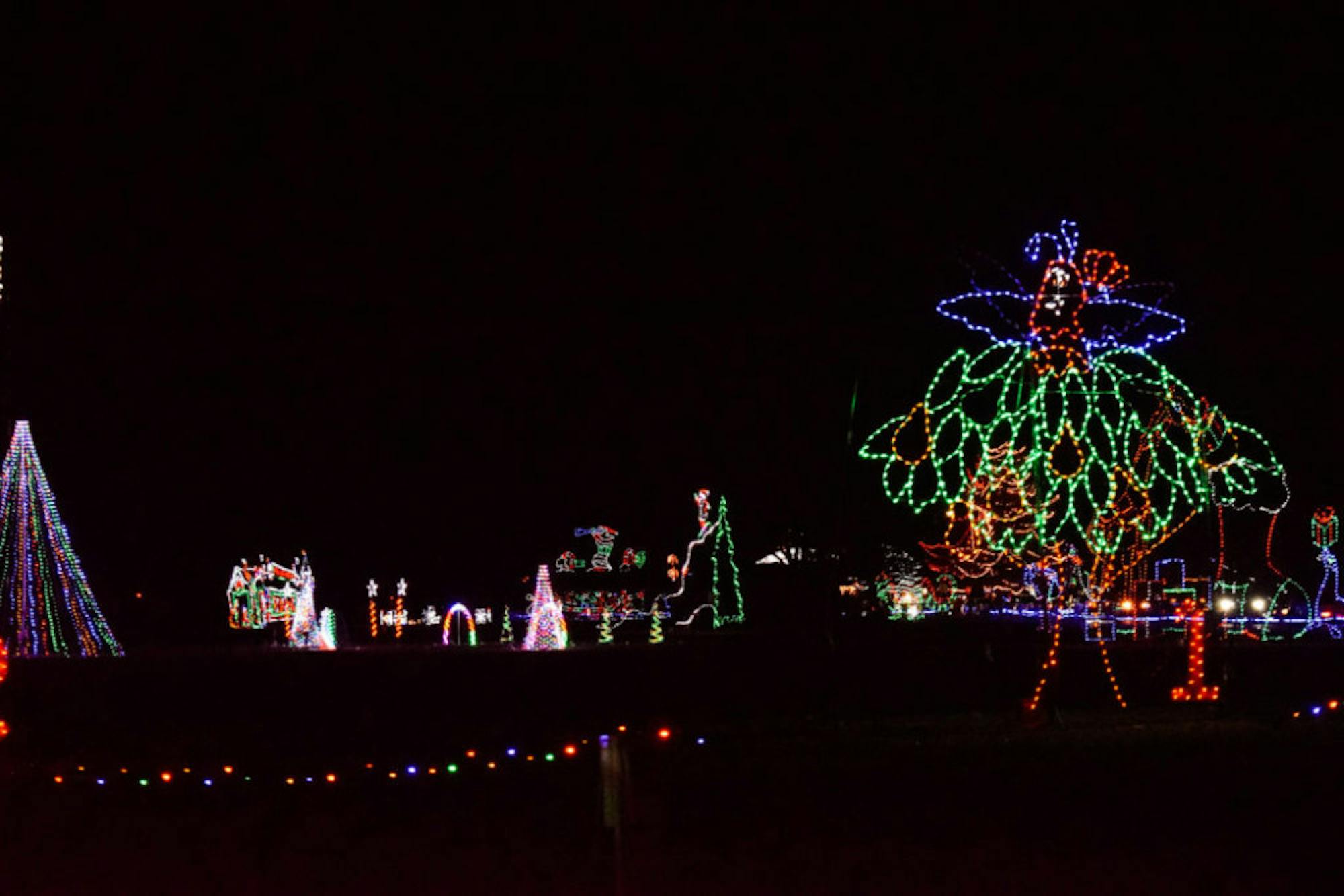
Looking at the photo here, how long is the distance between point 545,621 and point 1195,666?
17.1 meters

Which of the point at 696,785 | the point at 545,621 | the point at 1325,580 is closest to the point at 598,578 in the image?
the point at 545,621

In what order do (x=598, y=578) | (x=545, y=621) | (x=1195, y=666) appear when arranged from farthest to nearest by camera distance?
(x=598, y=578), (x=545, y=621), (x=1195, y=666)

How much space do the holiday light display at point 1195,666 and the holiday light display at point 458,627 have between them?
2041 centimetres

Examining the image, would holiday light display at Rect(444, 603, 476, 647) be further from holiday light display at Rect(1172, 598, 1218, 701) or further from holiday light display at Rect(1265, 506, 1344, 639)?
holiday light display at Rect(1172, 598, 1218, 701)

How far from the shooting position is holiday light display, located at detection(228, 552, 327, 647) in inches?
1543

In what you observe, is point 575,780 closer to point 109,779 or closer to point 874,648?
point 109,779

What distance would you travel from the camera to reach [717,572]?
42.4 metres

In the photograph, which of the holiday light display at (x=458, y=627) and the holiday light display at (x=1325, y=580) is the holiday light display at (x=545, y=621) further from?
the holiday light display at (x=1325, y=580)

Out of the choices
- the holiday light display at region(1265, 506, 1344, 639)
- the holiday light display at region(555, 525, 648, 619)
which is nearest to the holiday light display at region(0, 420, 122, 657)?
the holiday light display at region(555, 525, 648, 619)

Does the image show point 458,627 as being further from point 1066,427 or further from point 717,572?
point 1066,427

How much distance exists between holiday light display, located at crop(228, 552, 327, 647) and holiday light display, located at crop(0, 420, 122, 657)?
496 inches

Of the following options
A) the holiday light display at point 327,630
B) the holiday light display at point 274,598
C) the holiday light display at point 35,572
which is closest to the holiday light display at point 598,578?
the holiday light display at point 274,598

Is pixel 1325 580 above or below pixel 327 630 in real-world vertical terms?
above

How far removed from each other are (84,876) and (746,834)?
3.51 meters
